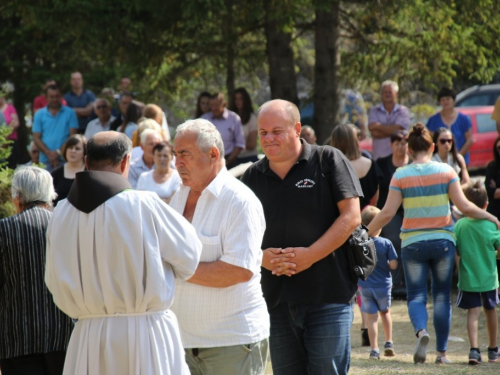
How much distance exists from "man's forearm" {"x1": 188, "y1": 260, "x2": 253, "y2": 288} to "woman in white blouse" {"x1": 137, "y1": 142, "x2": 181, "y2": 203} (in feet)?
16.3

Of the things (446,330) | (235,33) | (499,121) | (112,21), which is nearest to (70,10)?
(112,21)

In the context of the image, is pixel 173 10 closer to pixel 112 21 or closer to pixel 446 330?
pixel 112 21

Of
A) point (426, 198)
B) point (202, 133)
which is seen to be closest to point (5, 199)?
point (426, 198)

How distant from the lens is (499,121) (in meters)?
11.0

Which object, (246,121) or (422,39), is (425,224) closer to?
(246,121)

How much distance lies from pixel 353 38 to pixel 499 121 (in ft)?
12.0

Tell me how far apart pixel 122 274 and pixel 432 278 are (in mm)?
4707

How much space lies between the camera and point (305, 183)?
4.81 meters

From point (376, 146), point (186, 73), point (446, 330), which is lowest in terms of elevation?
point (446, 330)

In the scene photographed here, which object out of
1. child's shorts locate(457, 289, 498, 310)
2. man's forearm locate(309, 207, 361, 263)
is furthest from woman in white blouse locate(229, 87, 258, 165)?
man's forearm locate(309, 207, 361, 263)

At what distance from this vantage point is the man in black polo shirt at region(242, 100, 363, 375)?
4.71 m

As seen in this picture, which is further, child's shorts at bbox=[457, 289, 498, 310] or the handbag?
child's shorts at bbox=[457, 289, 498, 310]

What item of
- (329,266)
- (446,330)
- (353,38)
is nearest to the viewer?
(329,266)

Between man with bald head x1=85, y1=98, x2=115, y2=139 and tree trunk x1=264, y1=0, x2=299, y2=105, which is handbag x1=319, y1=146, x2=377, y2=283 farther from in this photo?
tree trunk x1=264, y1=0, x2=299, y2=105
